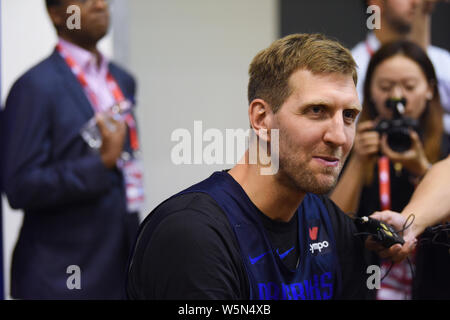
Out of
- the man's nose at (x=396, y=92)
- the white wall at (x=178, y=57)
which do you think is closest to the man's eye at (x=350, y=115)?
the man's nose at (x=396, y=92)

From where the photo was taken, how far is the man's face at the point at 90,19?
6.48 ft

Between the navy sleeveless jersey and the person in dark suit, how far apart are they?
0.78 metres

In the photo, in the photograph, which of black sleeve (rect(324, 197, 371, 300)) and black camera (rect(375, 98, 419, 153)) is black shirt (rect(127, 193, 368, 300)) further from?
black camera (rect(375, 98, 419, 153))

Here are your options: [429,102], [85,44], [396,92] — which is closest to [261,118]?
[396,92]

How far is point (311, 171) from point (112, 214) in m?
1.00

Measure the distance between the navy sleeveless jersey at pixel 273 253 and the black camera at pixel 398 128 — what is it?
0.57 meters

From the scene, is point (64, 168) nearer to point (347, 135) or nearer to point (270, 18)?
point (347, 135)

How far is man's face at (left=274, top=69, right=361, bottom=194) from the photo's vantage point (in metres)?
1.19

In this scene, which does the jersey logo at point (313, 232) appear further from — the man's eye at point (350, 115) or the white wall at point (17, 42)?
the white wall at point (17, 42)

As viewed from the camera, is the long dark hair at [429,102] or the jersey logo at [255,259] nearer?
the jersey logo at [255,259]

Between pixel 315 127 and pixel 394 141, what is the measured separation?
2.31 ft

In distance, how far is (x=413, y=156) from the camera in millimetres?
1778

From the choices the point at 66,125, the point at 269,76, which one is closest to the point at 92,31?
the point at 66,125

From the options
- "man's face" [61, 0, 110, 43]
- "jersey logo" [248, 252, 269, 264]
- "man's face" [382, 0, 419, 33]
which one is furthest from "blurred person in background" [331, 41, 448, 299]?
"man's face" [61, 0, 110, 43]
